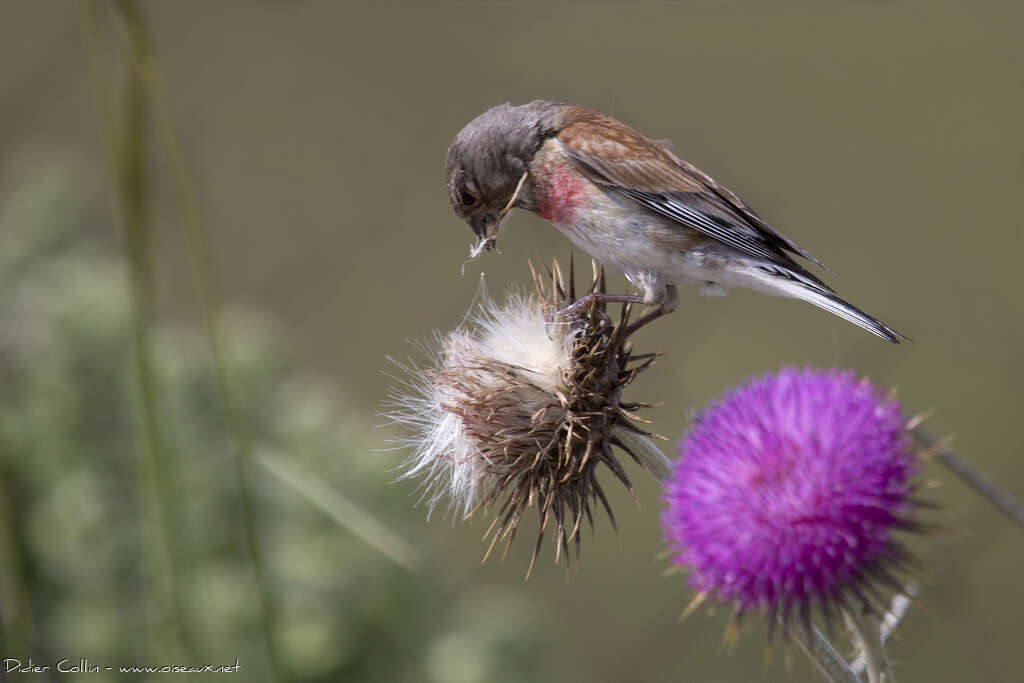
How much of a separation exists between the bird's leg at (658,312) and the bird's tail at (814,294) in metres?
0.25

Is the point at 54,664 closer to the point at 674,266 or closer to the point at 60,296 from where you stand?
the point at 60,296

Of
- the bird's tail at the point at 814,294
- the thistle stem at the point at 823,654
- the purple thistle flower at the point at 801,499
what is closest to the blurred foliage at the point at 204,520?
the bird's tail at the point at 814,294

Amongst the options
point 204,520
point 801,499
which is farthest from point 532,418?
point 204,520

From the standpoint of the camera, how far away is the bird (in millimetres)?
2605

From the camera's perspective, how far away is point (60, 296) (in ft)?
13.4

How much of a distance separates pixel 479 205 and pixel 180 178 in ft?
5.05

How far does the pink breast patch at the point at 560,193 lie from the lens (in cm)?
269

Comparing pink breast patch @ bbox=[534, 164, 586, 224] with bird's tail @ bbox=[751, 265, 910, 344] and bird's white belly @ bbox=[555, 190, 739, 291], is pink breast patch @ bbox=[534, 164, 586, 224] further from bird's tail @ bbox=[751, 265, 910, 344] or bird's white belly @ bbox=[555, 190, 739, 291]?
bird's tail @ bbox=[751, 265, 910, 344]

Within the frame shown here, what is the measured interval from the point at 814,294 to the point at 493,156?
3.07 feet

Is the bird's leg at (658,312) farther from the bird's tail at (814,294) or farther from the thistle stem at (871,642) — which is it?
the thistle stem at (871,642)

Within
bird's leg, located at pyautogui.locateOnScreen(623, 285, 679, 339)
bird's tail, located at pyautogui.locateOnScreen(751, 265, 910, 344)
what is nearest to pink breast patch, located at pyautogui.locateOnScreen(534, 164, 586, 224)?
bird's leg, located at pyautogui.locateOnScreen(623, 285, 679, 339)

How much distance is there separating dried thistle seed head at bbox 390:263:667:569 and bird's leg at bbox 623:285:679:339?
0.16ft

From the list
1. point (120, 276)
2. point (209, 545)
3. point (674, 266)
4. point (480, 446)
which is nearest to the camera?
point (480, 446)

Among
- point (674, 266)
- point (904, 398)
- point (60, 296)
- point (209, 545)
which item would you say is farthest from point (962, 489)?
point (60, 296)
